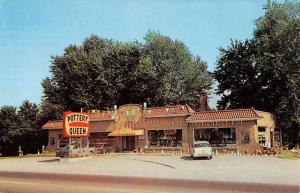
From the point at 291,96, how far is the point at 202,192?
133 ft

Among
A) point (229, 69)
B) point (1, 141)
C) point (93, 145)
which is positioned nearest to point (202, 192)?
point (93, 145)

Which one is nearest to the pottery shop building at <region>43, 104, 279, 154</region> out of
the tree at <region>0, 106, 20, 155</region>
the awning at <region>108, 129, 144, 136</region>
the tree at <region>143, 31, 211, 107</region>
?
the awning at <region>108, 129, 144, 136</region>

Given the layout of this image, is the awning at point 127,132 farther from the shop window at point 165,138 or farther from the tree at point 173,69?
the tree at point 173,69

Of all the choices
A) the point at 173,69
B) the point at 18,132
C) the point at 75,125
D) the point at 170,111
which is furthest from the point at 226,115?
the point at 18,132

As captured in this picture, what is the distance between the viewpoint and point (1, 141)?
6919 centimetres

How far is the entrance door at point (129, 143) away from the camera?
49406 millimetres

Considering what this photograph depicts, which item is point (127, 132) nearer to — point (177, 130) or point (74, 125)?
point (177, 130)

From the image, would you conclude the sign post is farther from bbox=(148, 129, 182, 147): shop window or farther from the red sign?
bbox=(148, 129, 182, 147): shop window

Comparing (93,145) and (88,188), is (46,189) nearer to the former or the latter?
(88,188)

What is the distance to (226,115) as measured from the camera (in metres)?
42.1

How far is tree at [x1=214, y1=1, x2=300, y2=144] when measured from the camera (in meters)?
53.1

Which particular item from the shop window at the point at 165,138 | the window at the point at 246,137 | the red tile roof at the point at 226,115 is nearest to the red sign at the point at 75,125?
the shop window at the point at 165,138

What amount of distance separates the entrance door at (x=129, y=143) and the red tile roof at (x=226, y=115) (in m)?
9.02

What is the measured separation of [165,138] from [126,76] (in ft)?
73.3
